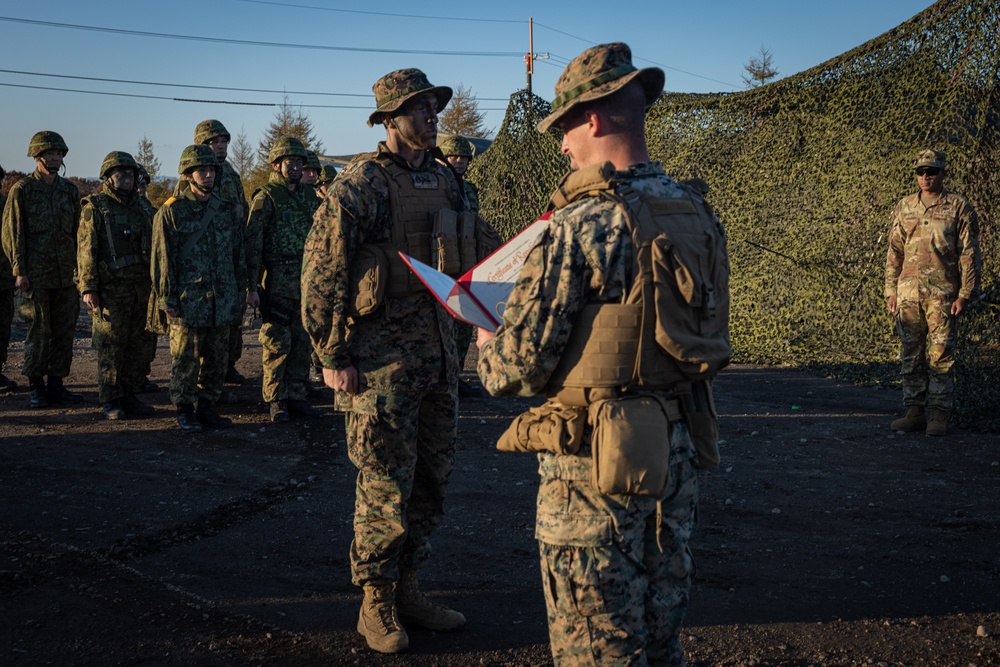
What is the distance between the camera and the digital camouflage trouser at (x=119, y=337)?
8477 millimetres

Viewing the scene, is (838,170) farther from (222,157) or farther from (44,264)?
(44,264)

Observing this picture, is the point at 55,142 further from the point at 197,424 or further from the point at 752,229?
the point at 752,229

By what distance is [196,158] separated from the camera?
7695 mm

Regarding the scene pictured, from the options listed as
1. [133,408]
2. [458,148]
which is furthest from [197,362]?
[458,148]

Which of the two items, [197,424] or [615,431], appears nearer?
[615,431]

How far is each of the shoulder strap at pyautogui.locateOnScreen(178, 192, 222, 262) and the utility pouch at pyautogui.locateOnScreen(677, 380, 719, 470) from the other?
5.92 metres

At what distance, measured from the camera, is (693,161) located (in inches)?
492

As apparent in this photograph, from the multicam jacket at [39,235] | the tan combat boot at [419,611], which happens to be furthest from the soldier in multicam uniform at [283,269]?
the tan combat boot at [419,611]

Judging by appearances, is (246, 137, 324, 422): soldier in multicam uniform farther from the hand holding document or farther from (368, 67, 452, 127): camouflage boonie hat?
the hand holding document

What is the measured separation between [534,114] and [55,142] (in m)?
6.27

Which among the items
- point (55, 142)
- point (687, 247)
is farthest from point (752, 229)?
point (687, 247)

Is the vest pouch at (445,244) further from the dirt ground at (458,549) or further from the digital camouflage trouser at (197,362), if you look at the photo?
the digital camouflage trouser at (197,362)

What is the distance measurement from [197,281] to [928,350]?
239 inches

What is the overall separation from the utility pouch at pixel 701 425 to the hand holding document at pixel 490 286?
2.16 feet
